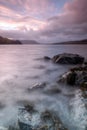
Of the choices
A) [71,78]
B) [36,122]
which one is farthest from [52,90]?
[36,122]

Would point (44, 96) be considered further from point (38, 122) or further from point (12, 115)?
point (38, 122)

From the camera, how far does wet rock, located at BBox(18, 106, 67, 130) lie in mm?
5625

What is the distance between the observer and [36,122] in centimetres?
575

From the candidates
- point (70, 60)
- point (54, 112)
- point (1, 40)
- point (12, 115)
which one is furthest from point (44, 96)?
point (1, 40)

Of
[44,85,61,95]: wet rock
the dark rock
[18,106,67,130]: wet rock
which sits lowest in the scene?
[44,85,61,95]: wet rock

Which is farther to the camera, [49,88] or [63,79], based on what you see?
[63,79]

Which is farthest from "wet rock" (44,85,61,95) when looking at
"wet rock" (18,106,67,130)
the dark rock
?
"wet rock" (18,106,67,130)

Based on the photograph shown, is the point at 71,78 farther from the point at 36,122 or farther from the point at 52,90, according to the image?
the point at 36,122

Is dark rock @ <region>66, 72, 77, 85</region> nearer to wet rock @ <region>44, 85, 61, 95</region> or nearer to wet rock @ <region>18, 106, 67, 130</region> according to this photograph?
wet rock @ <region>44, 85, 61, 95</region>

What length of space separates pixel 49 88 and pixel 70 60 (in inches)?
436

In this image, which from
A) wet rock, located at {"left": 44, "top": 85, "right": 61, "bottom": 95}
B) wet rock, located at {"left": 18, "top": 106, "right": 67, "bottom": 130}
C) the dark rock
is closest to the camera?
wet rock, located at {"left": 18, "top": 106, "right": 67, "bottom": 130}

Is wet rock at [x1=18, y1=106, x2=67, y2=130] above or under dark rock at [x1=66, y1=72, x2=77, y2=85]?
under

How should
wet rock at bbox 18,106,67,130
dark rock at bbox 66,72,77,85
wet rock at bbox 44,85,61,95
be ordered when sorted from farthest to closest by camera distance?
dark rock at bbox 66,72,77,85 → wet rock at bbox 44,85,61,95 → wet rock at bbox 18,106,67,130

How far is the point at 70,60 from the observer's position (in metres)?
21.2
